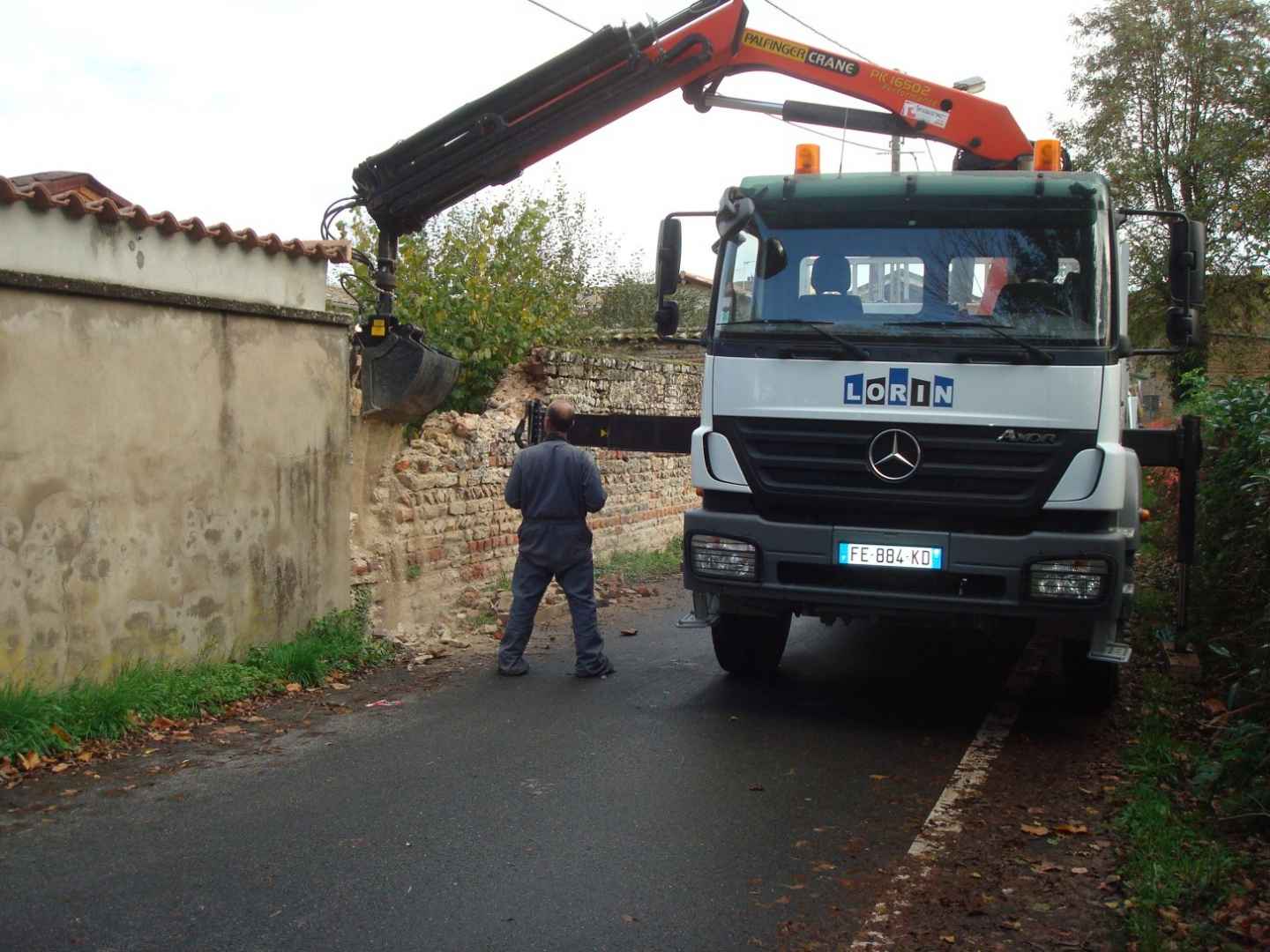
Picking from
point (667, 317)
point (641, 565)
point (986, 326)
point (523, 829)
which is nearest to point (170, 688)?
point (523, 829)

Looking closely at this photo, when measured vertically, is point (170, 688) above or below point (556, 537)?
below

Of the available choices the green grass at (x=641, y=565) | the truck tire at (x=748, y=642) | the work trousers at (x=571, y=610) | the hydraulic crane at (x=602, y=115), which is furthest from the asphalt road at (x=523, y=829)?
the green grass at (x=641, y=565)

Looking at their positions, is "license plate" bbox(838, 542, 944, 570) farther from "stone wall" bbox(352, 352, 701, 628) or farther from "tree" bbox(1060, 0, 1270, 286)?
"tree" bbox(1060, 0, 1270, 286)

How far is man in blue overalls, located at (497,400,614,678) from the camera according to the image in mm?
Result: 7645

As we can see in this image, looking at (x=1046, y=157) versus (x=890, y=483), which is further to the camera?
(x=1046, y=157)

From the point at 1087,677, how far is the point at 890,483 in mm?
1654

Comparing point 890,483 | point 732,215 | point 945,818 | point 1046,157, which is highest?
point 1046,157

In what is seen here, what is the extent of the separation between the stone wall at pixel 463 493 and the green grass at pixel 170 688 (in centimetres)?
78

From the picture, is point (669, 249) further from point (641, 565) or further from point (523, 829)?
point (641, 565)

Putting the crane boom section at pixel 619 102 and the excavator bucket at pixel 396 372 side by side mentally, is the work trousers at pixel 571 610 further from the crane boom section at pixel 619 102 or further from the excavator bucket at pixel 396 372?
the crane boom section at pixel 619 102

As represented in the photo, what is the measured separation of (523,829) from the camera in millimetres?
4750

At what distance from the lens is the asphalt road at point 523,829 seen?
3.86 meters

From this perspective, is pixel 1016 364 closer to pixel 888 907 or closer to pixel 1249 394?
pixel 888 907

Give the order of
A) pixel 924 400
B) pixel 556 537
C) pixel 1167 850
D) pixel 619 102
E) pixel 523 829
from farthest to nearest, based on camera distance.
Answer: pixel 619 102
pixel 556 537
pixel 924 400
pixel 523 829
pixel 1167 850
